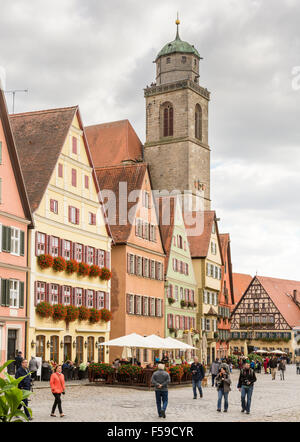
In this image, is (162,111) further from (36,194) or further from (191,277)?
(36,194)

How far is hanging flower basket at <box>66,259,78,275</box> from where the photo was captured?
3522cm

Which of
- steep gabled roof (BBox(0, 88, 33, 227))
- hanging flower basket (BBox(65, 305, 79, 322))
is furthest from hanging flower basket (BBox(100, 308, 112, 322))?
steep gabled roof (BBox(0, 88, 33, 227))

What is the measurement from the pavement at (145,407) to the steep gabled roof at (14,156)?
8946mm

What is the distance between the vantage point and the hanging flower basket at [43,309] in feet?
107

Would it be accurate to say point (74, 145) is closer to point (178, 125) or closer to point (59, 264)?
point (59, 264)

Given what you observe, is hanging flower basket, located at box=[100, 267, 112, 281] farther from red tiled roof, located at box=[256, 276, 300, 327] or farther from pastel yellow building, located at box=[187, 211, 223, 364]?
red tiled roof, located at box=[256, 276, 300, 327]

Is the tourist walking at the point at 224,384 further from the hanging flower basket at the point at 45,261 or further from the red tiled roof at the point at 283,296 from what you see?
the red tiled roof at the point at 283,296

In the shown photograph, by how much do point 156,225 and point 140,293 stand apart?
5186 millimetres

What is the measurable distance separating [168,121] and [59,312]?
171 feet

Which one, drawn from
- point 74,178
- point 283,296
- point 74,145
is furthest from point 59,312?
point 283,296

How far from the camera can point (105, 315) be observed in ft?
126

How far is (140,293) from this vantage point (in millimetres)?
43281

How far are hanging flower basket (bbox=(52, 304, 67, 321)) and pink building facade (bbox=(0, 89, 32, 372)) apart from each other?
211 centimetres
